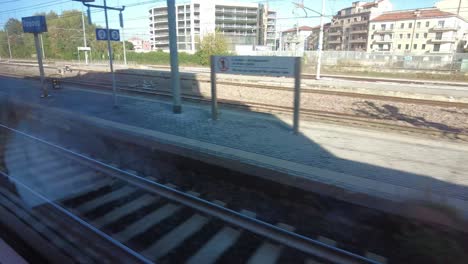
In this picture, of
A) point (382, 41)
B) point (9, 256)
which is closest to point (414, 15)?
point (382, 41)

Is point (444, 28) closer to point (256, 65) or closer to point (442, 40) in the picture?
point (442, 40)

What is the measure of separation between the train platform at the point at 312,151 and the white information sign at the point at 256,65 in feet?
5.35

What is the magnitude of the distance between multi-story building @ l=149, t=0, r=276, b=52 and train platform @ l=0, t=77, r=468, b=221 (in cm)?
7749

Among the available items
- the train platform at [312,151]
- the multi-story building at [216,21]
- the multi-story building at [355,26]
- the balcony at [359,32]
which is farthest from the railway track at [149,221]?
the balcony at [359,32]

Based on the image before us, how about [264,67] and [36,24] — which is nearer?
[264,67]

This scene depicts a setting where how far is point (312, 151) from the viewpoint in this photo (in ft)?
23.4

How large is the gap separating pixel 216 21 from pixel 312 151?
92.0m

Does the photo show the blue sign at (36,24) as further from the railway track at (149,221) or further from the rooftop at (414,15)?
the rooftop at (414,15)

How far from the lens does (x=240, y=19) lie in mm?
95625

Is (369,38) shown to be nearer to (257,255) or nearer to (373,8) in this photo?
(373,8)

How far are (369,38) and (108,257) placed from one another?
84.9 metres

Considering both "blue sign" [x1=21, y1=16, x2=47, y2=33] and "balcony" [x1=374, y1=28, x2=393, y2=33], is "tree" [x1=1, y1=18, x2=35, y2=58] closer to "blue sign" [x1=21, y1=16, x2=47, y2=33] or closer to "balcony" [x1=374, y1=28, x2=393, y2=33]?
"blue sign" [x1=21, y1=16, x2=47, y2=33]

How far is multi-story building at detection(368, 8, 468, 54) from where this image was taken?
6319 cm

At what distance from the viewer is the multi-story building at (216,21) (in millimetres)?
89125
